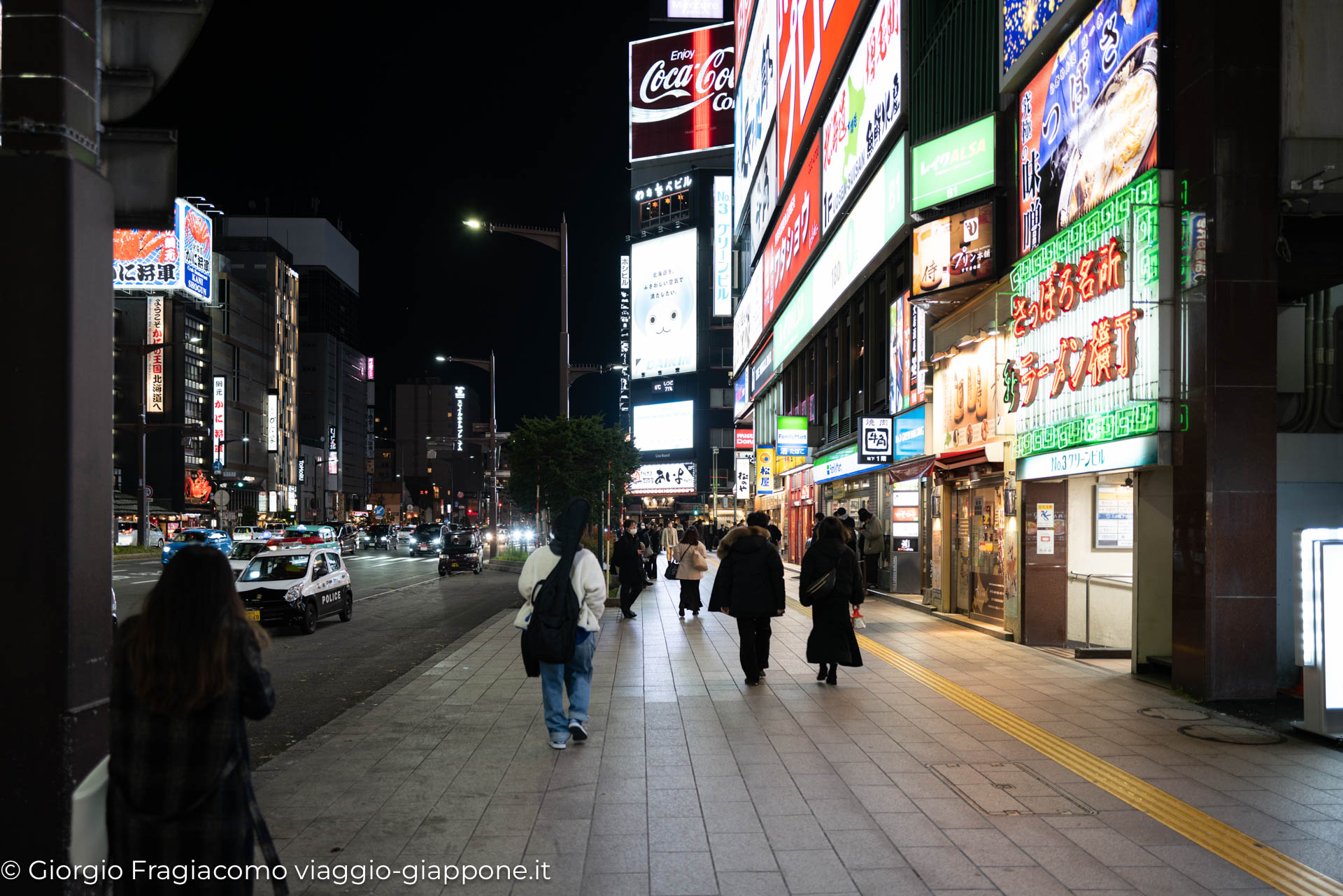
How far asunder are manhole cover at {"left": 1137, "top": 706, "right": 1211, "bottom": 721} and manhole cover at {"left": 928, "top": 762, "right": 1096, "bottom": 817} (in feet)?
8.66

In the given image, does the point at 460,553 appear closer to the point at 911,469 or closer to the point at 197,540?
the point at 197,540

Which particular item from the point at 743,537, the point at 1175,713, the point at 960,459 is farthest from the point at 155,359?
the point at 1175,713

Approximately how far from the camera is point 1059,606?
1453 cm

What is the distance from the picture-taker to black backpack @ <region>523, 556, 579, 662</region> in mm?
7551

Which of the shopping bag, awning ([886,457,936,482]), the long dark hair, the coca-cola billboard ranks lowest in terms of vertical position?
the shopping bag

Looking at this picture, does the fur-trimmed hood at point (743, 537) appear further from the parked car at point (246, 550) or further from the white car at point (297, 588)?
the parked car at point (246, 550)

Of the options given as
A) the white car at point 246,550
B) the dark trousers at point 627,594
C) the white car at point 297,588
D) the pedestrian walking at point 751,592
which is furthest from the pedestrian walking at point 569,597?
the white car at point 246,550

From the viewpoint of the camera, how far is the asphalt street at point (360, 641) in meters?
10.1

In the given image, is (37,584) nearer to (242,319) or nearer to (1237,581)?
(1237,581)

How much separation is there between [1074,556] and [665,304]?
7660cm

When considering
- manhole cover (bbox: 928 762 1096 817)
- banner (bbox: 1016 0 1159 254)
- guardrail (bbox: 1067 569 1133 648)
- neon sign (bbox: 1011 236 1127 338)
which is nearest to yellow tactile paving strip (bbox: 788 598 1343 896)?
manhole cover (bbox: 928 762 1096 817)

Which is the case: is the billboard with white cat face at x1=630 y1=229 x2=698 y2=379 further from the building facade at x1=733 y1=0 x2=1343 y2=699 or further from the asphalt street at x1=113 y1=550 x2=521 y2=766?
the building facade at x1=733 y1=0 x2=1343 y2=699

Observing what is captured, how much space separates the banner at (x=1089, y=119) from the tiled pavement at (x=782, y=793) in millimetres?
6179

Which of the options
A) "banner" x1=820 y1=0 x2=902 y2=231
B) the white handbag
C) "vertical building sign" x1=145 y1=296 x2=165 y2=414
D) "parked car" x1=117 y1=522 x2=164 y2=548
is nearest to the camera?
the white handbag
